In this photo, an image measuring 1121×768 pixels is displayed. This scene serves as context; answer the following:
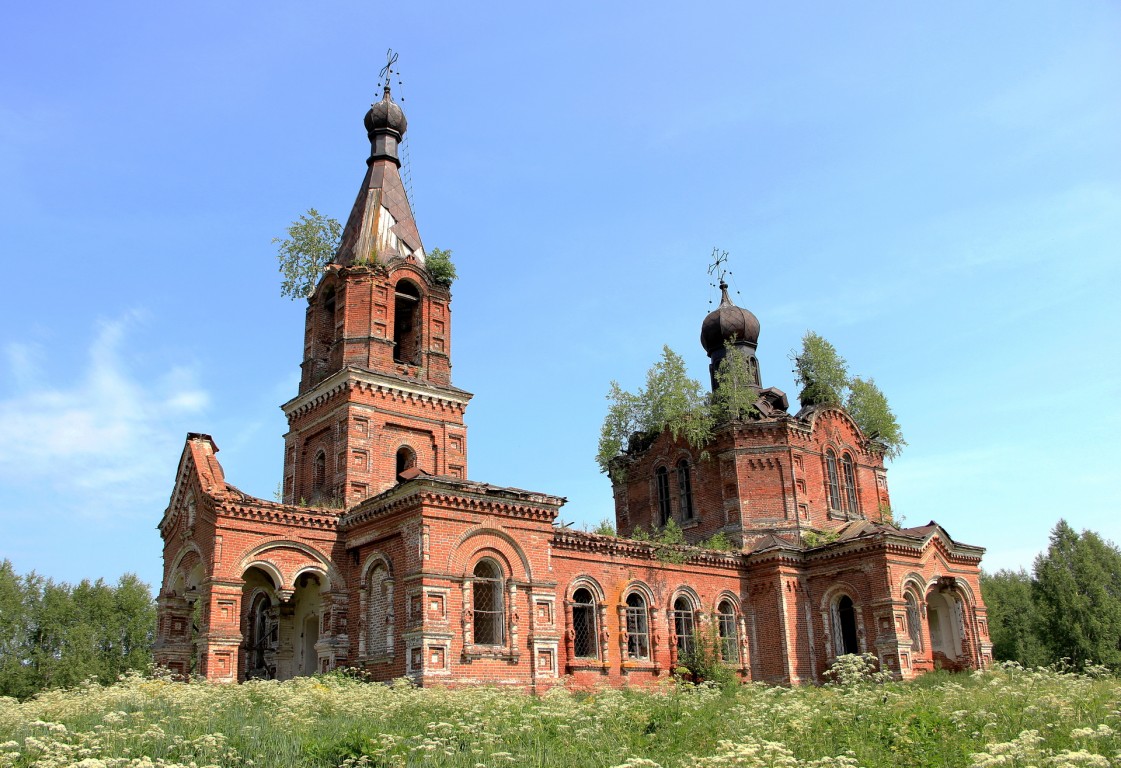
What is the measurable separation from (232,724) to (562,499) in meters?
11.2

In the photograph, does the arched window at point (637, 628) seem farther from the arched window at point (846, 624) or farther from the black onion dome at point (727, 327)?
the black onion dome at point (727, 327)

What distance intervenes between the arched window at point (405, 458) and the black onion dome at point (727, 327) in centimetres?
1303

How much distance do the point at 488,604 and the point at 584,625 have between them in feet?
12.7

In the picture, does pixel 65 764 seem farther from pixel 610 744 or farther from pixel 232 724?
pixel 610 744

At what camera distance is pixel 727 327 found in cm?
3225

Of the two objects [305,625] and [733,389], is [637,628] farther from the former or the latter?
[733,389]

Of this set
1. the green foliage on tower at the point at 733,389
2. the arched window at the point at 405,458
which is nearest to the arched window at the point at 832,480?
the green foliage on tower at the point at 733,389

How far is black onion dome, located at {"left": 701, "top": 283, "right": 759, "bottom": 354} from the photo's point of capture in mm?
32281

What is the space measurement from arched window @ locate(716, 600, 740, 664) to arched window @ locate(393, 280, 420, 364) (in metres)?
11.1

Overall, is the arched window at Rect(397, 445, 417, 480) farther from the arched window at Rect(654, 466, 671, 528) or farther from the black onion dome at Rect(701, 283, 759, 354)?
the black onion dome at Rect(701, 283, 759, 354)

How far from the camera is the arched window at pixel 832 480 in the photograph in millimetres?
29922

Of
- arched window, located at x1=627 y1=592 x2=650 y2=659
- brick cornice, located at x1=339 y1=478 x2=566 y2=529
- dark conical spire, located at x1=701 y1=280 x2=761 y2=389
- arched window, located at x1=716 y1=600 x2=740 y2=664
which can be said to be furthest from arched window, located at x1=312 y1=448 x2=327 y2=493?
dark conical spire, located at x1=701 y1=280 x2=761 y2=389

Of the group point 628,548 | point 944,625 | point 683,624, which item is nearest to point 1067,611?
point 944,625

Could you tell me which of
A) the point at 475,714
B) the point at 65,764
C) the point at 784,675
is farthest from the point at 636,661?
the point at 65,764
